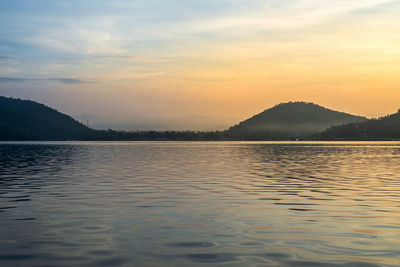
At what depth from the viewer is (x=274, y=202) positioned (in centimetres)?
2962

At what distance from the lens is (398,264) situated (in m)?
14.7

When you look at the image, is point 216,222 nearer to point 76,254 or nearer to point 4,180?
point 76,254

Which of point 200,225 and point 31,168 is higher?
point 31,168

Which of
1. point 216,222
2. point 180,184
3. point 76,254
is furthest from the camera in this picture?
point 180,184

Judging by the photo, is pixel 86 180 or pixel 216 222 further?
pixel 86 180

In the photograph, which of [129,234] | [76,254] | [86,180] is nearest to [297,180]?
[86,180]

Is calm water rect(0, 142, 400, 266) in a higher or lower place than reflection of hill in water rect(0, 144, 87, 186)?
lower

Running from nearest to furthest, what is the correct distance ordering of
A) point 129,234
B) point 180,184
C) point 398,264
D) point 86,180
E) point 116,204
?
point 398,264, point 129,234, point 116,204, point 180,184, point 86,180

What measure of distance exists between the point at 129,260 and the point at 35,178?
3444 centimetres

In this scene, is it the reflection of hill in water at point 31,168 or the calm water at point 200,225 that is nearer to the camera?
the calm water at point 200,225

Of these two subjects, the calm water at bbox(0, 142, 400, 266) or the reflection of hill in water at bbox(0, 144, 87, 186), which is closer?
the calm water at bbox(0, 142, 400, 266)

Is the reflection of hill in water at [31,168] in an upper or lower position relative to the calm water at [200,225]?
upper

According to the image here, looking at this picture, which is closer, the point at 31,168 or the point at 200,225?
Answer: the point at 200,225

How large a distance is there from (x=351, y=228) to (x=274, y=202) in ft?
29.2
